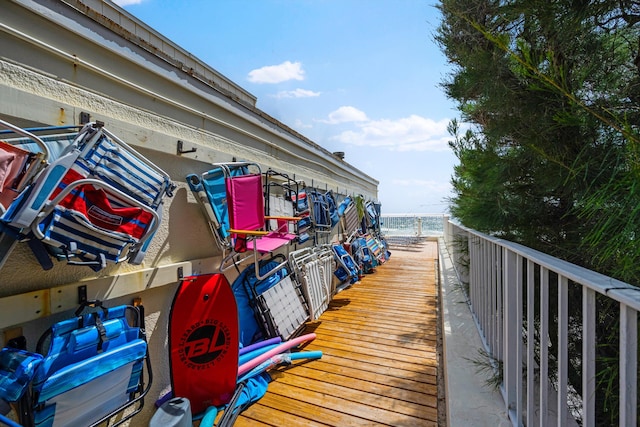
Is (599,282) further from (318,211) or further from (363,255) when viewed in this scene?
(363,255)

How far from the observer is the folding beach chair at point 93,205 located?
1137mm

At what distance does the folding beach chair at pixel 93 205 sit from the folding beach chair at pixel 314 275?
2088 millimetres

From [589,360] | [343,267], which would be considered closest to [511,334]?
[589,360]

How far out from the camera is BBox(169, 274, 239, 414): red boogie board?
6.35 feet

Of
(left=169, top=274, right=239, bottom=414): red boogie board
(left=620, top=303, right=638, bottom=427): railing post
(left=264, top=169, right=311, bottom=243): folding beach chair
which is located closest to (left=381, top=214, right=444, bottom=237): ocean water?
(left=264, top=169, right=311, bottom=243): folding beach chair

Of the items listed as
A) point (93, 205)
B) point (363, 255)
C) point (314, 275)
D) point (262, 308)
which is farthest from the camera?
point (363, 255)

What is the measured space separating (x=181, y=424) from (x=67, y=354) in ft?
2.39

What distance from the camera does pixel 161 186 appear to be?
1659 mm

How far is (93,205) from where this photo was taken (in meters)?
1.35

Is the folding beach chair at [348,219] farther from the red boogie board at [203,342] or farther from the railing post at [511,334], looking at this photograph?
the railing post at [511,334]

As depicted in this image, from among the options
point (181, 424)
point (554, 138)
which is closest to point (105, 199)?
point (181, 424)

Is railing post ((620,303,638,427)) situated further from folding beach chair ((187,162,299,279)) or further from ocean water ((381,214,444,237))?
ocean water ((381,214,444,237))

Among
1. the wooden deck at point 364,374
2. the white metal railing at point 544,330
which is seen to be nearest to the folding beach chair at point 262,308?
the wooden deck at point 364,374

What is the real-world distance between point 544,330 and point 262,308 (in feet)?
7.57
